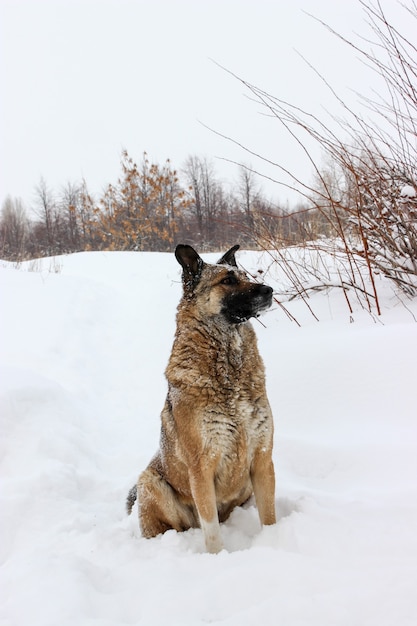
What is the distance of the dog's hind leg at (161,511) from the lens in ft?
8.11

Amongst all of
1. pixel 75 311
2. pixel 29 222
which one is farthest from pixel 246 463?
pixel 29 222

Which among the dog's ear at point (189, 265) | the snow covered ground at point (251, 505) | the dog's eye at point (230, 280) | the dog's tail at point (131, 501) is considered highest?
the dog's ear at point (189, 265)

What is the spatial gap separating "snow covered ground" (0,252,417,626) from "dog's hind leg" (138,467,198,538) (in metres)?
0.12

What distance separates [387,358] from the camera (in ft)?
11.0

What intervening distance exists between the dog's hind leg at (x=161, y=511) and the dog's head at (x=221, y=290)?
1.16 metres

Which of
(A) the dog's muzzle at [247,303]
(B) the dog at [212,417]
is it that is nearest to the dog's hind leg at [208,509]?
(B) the dog at [212,417]

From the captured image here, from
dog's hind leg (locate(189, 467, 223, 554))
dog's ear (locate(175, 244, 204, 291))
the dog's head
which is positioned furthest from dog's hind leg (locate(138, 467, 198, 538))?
dog's ear (locate(175, 244, 204, 291))

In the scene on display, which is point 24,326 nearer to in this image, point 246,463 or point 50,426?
point 50,426

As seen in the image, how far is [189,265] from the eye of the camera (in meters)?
2.65

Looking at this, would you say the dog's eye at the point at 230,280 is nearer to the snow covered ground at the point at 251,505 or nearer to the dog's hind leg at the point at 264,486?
the dog's hind leg at the point at 264,486

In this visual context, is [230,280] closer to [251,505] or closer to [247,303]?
[247,303]

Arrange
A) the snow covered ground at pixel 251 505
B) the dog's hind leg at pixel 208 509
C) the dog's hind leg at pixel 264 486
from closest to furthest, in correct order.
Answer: the snow covered ground at pixel 251 505 < the dog's hind leg at pixel 208 509 < the dog's hind leg at pixel 264 486

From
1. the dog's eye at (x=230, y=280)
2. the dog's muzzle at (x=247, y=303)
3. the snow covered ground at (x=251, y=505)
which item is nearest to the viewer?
Result: the snow covered ground at (x=251, y=505)

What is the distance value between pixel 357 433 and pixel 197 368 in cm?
148
